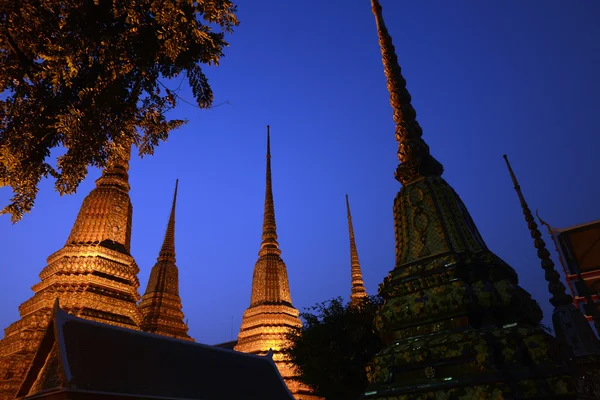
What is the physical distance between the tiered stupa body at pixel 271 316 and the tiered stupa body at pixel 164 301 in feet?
11.9

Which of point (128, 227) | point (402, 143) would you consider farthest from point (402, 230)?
point (128, 227)

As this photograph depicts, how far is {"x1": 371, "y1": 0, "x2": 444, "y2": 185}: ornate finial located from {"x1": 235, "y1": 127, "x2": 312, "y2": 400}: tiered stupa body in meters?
15.2

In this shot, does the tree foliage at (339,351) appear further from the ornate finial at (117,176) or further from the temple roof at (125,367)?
the ornate finial at (117,176)

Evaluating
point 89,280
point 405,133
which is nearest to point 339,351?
point 89,280

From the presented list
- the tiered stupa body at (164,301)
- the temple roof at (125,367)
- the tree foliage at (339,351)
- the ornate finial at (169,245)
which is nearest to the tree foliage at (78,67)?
the temple roof at (125,367)

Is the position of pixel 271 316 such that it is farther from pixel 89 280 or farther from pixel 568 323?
pixel 568 323

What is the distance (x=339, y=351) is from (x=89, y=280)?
8.87m

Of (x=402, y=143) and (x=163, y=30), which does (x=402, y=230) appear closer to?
(x=402, y=143)

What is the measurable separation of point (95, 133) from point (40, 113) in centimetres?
71

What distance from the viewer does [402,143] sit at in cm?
461

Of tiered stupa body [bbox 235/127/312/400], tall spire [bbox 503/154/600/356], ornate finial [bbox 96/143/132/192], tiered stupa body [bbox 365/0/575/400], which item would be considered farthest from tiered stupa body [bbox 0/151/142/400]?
tall spire [bbox 503/154/600/356]

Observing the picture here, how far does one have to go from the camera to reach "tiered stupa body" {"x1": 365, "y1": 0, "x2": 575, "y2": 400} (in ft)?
8.91

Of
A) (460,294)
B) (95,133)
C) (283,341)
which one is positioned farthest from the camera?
(283,341)

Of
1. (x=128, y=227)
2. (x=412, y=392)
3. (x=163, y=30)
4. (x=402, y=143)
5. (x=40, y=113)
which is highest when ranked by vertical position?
(x=128, y=227)
